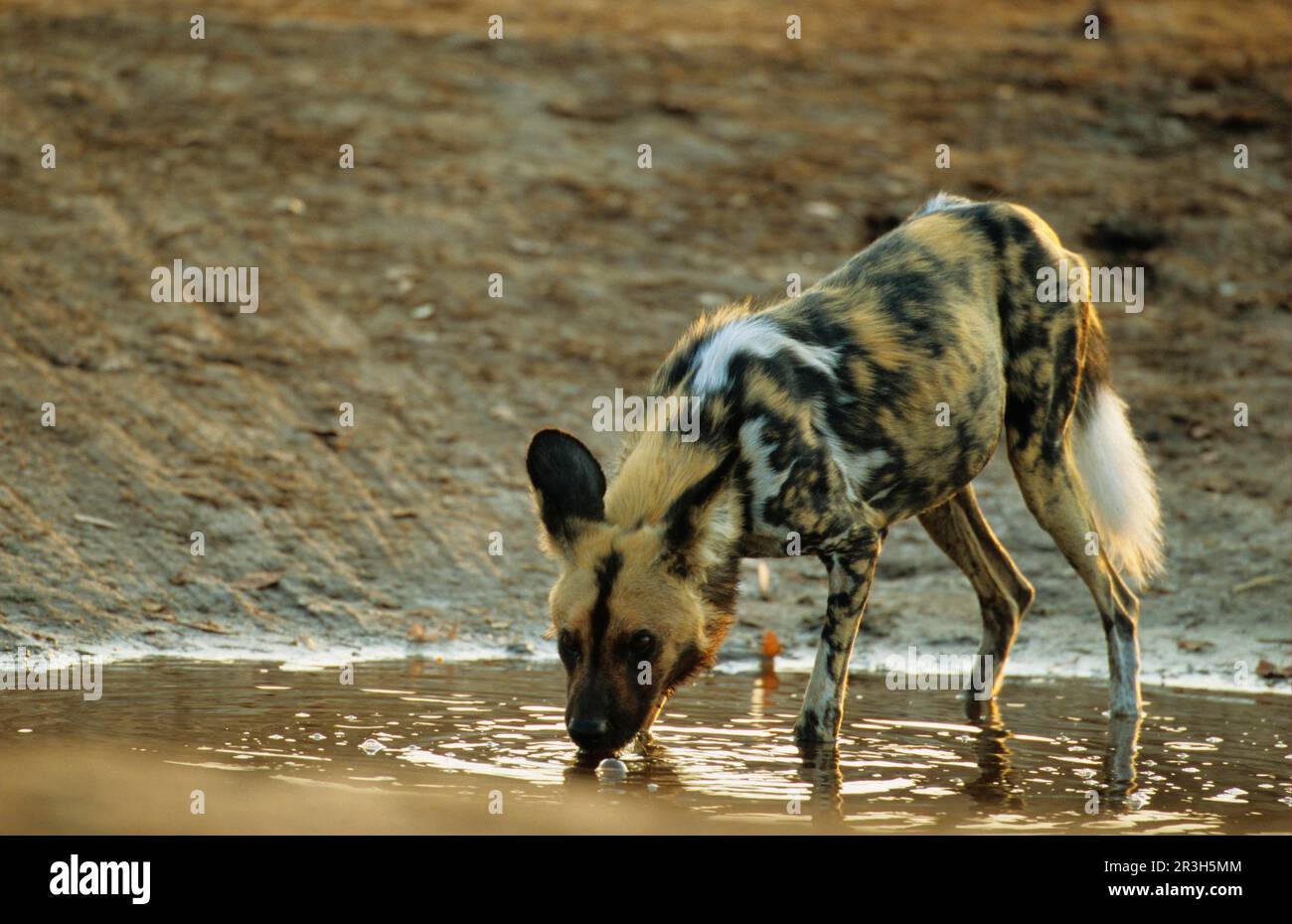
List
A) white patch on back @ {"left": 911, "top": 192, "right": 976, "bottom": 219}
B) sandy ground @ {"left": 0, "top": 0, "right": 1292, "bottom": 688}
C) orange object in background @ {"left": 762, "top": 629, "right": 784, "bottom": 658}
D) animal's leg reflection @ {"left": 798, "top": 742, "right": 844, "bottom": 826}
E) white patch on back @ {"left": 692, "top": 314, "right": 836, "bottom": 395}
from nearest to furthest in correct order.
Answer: animal's leg reflection @ {"left": 798, "top": 742, "right": 844, "bottom": 826} < white patch on back @ {"left": 692, "top": 314, "right": 836, "bottom": 395} < white patch on back @ {"left": 911, "top": 192, "right": 976, "bottom": 219} < orange object in background @ {"left": 762, "top": 629, "right": 784, "bottom": 658} < sandy ground @ {"left": 0, "top": 0, "right": 1292, "bottom": 688}

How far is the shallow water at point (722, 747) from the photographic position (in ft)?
14.4

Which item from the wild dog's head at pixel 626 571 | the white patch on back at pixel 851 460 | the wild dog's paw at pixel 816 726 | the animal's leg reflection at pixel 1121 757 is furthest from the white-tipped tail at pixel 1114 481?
the wild dog's head at pixel 626 571

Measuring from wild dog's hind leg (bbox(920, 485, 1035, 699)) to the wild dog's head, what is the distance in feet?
5.60

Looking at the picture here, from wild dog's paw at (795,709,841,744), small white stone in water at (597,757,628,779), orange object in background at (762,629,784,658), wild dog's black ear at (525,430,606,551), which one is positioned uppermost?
wild dog's black ear at (525,430,606,551)

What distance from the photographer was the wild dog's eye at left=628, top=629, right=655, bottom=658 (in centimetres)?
483

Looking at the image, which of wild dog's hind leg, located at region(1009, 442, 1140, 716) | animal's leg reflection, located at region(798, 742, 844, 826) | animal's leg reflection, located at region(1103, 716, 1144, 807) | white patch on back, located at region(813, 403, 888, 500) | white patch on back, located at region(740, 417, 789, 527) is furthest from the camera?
wild dog's hind leg, located at region(1009, 442, 1140, 716)

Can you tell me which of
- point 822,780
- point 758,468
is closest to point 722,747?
point 822,780

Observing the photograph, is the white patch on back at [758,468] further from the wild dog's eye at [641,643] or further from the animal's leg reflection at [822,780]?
the animal's leg reflection at [822,780]

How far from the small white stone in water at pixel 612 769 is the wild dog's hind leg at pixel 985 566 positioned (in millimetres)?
2151

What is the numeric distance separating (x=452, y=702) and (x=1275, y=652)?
3324 millimetres

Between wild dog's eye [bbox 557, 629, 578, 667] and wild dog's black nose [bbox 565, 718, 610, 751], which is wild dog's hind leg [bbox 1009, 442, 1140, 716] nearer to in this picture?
wild dog's eye [bbox 557, 629, 578, 667]

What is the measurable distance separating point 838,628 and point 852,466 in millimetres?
495

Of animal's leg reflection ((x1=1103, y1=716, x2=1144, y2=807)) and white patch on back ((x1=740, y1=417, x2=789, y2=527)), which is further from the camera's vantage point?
white patch on back ((x1=740, y1=417, x2=789, y2=527))

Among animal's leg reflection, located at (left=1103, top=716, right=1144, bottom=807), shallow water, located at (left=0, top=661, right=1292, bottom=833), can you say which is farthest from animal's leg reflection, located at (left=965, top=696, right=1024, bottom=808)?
animal's leg reflection, located at (left=1103, top=716, right=1144, bottom=807)
